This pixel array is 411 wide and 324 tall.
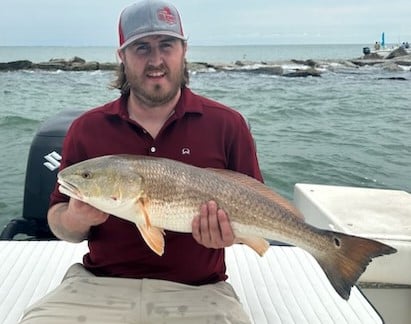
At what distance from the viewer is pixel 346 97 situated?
23969mm

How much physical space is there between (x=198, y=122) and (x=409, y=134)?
13.2 m

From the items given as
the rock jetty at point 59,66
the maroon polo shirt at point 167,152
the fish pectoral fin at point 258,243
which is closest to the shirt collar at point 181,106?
the maroon polo shirt at point 167,152

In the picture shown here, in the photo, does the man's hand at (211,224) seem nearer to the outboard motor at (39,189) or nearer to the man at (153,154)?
the man at (153,154)

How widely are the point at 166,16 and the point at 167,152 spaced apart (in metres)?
0.75

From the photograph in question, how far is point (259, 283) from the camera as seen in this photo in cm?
358

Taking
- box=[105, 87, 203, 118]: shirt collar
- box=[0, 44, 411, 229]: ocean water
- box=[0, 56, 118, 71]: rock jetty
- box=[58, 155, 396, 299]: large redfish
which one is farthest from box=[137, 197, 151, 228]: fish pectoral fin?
box=[0, 56, 118, 71]: rock jetty

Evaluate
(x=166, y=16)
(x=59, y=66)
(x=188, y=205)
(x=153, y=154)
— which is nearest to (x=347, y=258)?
(x=188, y=205)

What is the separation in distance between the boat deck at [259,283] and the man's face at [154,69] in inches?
52.9

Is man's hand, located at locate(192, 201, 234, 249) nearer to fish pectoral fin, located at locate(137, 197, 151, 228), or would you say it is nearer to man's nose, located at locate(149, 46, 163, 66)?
fish pectoral fin, located at locate(137, 197, 151, 228)

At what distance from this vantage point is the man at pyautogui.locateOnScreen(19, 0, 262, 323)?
9.23 ft

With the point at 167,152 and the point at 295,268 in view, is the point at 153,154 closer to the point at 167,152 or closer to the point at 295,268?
the point at 167,152

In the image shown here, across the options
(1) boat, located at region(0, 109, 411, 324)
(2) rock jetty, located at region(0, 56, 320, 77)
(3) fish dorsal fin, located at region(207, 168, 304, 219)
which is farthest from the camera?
(2) rock jetty, located at region(0, 56, 320, 77)

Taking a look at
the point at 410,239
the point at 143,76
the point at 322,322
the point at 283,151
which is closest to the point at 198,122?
the point at 143,76

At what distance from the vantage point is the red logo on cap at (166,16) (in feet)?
9.85
